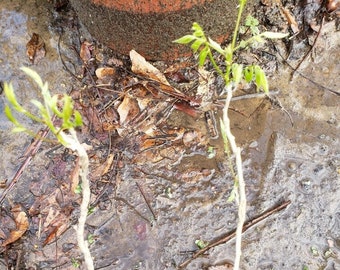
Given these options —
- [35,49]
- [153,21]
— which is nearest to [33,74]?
[153,21]

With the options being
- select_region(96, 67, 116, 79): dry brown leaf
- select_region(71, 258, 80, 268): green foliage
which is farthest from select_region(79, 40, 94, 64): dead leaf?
select_region(71, 258, 80, 268): green foliage

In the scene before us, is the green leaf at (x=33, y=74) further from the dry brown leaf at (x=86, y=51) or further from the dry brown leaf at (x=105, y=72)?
the dry brown leaf at (x=86, y=51)

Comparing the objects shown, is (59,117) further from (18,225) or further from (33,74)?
(18,225)

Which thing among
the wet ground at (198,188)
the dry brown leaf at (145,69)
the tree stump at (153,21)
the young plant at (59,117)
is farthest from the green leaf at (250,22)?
the young plant at (59,117)

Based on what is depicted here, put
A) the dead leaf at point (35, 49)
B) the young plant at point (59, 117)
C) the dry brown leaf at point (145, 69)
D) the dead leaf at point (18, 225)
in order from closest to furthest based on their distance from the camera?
the young plant at point (59, 117) → the dead leaf at point (18, 225) → the dry brown leaf at point (145, 69) → the dead leaf at point (35, 49)

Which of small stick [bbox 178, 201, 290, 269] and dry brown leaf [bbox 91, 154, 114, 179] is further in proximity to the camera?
dry brown leaf [bbox 91, 154, 114, 179]

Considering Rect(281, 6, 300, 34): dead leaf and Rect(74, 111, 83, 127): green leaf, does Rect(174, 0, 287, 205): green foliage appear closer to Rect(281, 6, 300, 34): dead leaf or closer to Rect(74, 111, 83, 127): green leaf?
Rect(74, 111, 83, 127): green leaf

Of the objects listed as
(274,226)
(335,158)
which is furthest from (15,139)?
(335,158)
